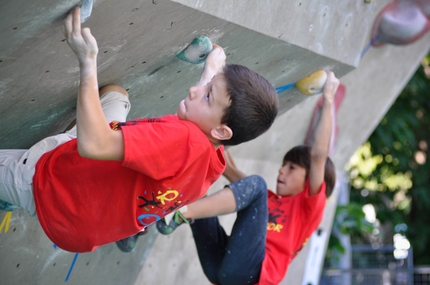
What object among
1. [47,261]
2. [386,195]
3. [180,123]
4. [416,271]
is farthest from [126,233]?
[386,195]

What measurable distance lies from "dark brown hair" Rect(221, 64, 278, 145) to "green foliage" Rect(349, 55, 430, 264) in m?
6.10

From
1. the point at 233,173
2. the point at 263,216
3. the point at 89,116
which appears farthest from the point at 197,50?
the point at 233,173

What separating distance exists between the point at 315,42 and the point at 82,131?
1.49 metres

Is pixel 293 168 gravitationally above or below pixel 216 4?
below

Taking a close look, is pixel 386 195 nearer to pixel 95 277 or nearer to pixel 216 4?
pixel 95 277

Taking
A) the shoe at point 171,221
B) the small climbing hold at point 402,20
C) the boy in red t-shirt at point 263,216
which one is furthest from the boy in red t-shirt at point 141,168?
the small climbing hold at point 402,20

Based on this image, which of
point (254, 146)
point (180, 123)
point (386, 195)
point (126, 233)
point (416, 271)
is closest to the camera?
point (180, 123)

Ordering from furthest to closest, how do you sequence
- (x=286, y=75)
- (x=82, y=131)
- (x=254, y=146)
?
(x=254, y=146), (x=286, y=75), (x=82, y=131)

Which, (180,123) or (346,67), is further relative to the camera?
(346,67)

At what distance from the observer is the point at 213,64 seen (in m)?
2.53

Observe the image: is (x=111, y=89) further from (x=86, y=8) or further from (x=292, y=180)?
(x=292, y=180)

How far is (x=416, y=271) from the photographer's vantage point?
8.26 m

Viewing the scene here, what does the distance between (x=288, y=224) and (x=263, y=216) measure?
0.38 meters

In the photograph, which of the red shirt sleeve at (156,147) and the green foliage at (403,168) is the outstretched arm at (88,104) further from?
the green foliage at (403,168)
